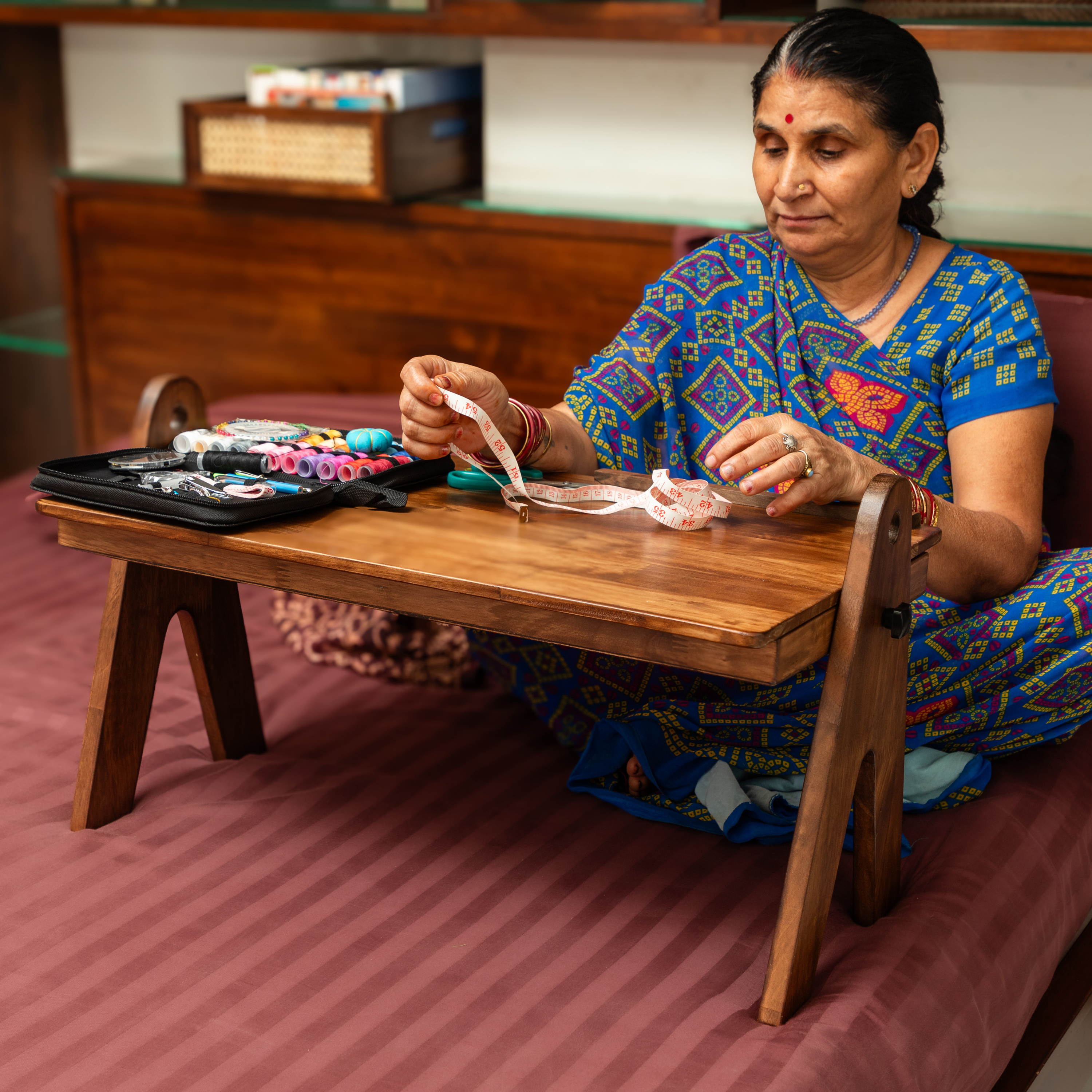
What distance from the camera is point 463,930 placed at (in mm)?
1345

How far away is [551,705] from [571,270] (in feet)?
3.22

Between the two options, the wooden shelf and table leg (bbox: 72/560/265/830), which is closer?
table leg (bbox: 72/560/265/830)

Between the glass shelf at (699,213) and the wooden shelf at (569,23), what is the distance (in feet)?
0.88

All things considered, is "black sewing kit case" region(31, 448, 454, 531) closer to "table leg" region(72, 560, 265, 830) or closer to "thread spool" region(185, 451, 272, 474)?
"thread spool" region(185, 451, 272, 474)

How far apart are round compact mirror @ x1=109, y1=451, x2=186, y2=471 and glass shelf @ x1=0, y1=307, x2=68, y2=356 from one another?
170 centimetres

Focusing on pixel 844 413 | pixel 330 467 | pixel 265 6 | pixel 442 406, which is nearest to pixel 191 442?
pixel 330 467

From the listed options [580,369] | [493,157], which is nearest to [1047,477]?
[580,369]

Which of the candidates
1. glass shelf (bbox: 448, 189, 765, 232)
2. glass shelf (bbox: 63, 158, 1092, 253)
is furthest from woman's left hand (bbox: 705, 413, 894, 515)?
glass shelf (bbox: 448, 189, 765, 232)

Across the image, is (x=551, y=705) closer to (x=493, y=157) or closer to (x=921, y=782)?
(x=921, y=782)

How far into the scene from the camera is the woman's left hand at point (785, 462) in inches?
49.1

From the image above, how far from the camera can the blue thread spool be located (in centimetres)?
147

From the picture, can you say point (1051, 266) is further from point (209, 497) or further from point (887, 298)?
point (209, 497)

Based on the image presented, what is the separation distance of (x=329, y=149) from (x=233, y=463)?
123 centimetres

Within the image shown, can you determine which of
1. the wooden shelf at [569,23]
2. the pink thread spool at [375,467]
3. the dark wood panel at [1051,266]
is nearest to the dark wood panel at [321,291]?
the wooden shelf at [569,23]
